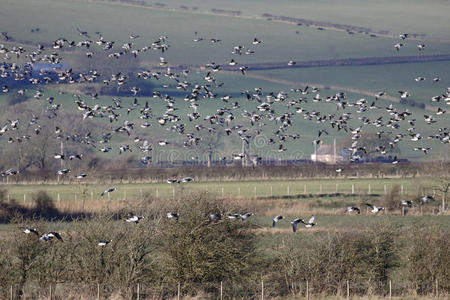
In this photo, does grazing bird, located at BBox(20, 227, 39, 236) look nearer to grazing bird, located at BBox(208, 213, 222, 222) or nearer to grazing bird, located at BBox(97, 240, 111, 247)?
grazing bird, located at BBox(97, 240, 111, 247)

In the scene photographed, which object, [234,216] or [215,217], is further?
[215,217]

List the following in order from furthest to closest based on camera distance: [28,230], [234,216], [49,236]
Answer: [234,216] < [28,230] < [49,236]

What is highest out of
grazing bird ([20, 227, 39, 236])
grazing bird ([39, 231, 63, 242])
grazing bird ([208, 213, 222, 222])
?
grazing bird ([39, 231, 63, 242])

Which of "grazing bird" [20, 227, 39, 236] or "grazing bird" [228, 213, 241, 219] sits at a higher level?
"grazing bird" [20, 227, 39, 236]

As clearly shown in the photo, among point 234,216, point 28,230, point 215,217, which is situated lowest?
point 215,217

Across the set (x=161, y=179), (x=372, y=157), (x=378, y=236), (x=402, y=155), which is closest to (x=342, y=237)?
(x=378, y=236)

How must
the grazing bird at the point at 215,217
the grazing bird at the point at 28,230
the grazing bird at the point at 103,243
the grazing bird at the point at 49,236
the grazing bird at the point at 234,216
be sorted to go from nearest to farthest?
1. the grazing bird at the point at 49,236
2. the grazing bird at the point at 103,243
3. the grazing bird at the point at 28,230
4. the grazing bird at the point at 234,216
5. the grazing bird at the point at 215,217

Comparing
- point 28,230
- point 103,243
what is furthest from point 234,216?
point 28,230

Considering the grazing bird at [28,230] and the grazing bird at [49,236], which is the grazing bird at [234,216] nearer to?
the grazing bird at [49,236]

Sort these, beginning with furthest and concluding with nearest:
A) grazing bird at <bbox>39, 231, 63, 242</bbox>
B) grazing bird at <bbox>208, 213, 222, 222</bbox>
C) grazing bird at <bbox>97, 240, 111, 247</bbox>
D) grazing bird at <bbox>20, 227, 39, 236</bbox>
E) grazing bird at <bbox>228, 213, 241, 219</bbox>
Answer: grazing bird at <bbox>208, 213, 222, 222</bbox> → grazing bird at <bbox>228, 213, 241, 219</bbox> → grazing bird at <bbox>20, 227, 39, 236</bbox> → grazing bird at <bbox>97, 240, 111, 247</bbox> → grazing bird at <bbox>39, 231, 63, 242</bbox>

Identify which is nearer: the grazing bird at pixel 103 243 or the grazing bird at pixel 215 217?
the grazing bird at pixel 103 243

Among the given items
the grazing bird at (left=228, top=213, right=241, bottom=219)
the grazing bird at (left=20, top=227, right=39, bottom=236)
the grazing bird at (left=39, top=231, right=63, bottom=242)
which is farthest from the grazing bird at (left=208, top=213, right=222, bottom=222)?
the grazing bird at (left=20, top=227, right=39, bottom=236)

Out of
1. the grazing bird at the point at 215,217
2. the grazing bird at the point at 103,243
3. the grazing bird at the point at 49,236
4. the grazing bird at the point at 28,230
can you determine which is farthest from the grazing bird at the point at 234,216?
the grazing bird at the point at 28,230

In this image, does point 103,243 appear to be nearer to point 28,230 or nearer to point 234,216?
point 28,230
